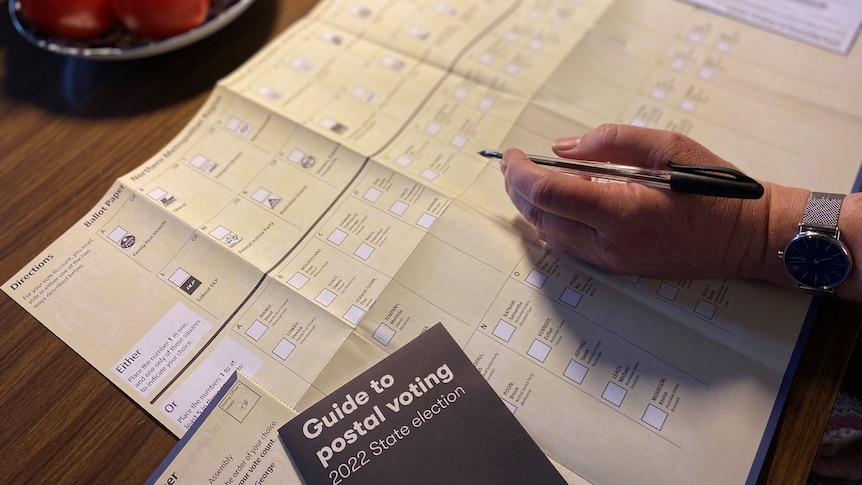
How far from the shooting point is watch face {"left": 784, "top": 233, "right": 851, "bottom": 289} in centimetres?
52

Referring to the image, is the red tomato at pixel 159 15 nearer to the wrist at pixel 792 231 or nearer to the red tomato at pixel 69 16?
the red tomato at pixel 69 16

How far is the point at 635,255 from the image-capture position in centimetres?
54

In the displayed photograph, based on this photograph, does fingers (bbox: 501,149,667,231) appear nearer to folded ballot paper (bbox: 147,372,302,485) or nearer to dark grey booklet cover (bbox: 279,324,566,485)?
dark grey booklet cover (bbox: 279,324,566,485)

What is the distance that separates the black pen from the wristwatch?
0.07 metres

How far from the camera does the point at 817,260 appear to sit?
526 millimetres

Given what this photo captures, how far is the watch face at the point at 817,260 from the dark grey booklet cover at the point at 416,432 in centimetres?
30

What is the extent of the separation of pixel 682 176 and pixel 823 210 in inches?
5.8

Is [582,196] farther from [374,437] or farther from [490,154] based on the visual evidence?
[374,437]

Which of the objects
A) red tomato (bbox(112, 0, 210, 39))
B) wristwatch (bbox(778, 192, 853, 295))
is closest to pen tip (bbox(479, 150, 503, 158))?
wristwatch (bbox(778, 192, 853, 295))

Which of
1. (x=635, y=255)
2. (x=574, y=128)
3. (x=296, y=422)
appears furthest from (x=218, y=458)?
(x=574, y=128)

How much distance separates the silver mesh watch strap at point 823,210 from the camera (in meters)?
0.53

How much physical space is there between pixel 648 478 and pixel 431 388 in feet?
0.64

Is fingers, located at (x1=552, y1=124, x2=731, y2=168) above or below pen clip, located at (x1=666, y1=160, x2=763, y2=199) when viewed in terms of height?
above

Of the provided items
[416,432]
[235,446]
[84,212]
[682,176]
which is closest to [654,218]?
[682,176]
